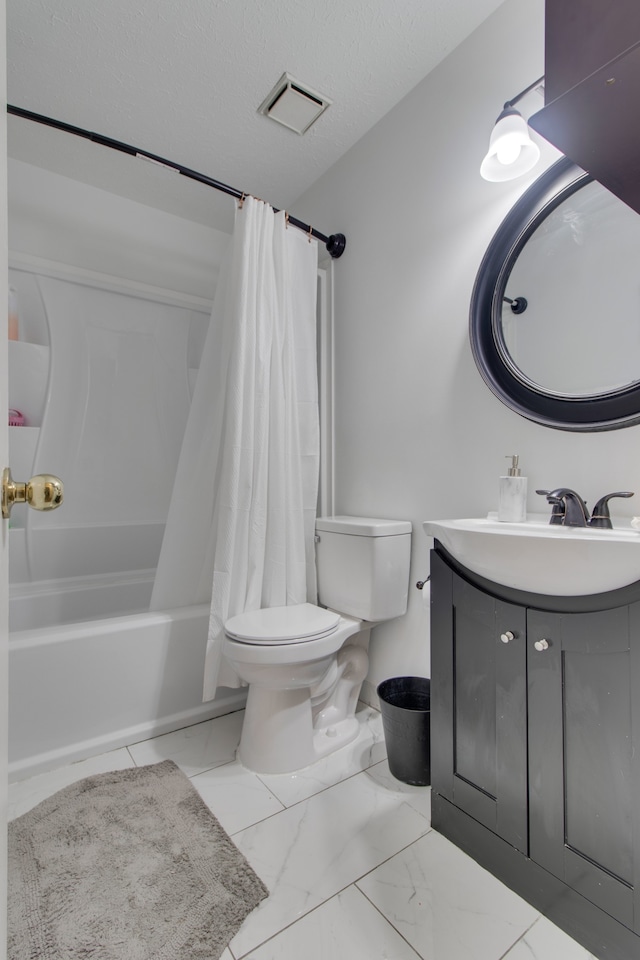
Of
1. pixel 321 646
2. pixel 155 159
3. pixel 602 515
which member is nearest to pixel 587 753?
pixel 602 515

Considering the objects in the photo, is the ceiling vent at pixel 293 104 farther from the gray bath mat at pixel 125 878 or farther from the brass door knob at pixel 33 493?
the gray bath mat at pixel 125 878

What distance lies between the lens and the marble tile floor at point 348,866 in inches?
36.5

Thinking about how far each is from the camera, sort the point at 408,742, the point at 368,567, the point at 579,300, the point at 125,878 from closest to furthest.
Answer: the point at 125,878, the point at 579,300, the point at 408,742, the point at 368,567

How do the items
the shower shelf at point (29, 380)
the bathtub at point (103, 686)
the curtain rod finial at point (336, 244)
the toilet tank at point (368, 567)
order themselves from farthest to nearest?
the shower shelf at point (29, 380), the curtain rod finial at point (336, 244), the toilet tank at point (368, 567), the bathtub at point (103, 686)

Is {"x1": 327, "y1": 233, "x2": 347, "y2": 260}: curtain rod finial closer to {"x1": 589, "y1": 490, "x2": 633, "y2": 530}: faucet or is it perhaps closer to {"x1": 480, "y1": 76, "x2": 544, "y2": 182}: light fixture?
{"x1": 480, "y1": 76, "x2": 544, "y2": 182}: light fixture

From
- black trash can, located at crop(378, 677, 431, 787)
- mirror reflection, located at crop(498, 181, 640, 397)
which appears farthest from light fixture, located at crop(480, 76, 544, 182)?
black trash can, located at crop(378, 677, 431, 787)

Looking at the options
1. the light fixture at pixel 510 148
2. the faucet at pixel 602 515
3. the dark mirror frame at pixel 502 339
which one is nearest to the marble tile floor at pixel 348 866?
the faucet at pixel 602 515

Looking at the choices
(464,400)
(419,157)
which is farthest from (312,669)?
(419,157)

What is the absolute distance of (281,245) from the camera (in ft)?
6.12

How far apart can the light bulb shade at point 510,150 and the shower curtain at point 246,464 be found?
0.85 meters

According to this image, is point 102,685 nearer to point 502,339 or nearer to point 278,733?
point 278,733

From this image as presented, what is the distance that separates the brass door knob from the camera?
0.59 metres

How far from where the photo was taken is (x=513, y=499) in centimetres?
128

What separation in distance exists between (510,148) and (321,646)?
1.56m
